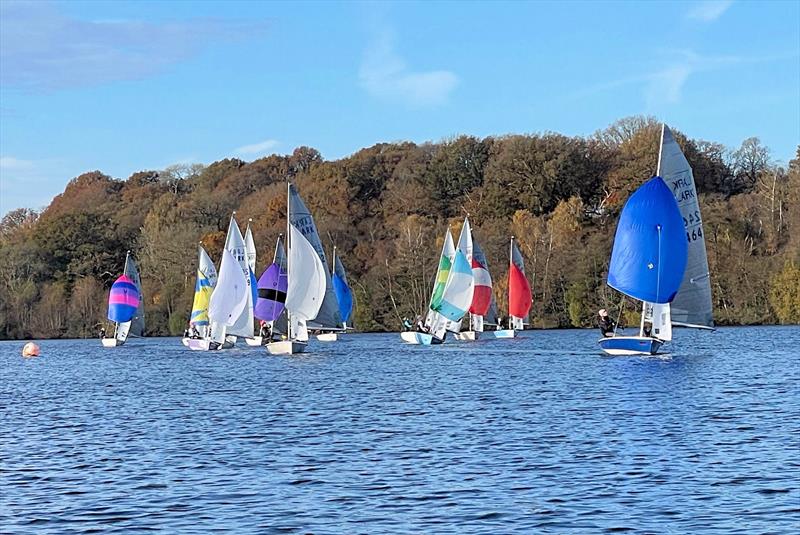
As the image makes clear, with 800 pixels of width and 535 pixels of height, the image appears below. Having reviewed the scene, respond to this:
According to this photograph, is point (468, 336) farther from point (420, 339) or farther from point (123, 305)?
point (123, 305)

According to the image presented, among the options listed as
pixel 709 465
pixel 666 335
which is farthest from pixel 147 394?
pixel 709 465

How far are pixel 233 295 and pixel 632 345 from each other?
847 inches

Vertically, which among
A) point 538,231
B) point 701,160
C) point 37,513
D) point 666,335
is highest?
point 701,160

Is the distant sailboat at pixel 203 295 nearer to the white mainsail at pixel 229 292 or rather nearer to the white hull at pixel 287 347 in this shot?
the white mainsail at pixel 229 292

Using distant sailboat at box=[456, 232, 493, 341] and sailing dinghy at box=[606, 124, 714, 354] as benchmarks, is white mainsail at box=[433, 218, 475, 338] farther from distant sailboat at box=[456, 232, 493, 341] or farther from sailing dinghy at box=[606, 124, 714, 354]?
sailing dinghy at box=[606, 124, 714, 354]

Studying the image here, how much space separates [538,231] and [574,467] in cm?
7603

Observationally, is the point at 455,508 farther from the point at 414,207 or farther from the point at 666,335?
the point at 414,207

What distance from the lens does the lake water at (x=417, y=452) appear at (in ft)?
52.1

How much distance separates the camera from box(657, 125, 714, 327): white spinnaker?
43.4 metres

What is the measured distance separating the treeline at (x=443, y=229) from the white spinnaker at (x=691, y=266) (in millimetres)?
42388

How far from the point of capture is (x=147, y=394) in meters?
36.5

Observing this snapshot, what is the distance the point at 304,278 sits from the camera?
166ft

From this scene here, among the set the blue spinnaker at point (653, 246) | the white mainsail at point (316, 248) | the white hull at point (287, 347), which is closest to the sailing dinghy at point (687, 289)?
the blue spinnaker at point (653, 246)

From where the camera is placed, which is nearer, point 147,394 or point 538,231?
point 147,394
